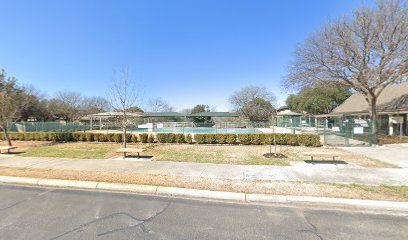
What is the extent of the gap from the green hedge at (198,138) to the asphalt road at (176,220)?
773cm

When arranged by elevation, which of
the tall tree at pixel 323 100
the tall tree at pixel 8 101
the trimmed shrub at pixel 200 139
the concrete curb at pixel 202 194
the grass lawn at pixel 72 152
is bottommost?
the concrete curb at pixel 202 194

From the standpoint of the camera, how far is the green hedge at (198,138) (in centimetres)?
1244

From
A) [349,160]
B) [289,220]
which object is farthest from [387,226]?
[349,160]

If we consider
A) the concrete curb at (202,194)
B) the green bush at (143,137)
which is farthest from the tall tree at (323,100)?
the concrete curb at (202,194)

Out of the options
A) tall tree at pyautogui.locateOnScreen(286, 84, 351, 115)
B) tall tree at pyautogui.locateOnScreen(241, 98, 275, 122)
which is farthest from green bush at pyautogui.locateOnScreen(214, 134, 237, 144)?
tall tree at pyautogui.locateOnScreen(286, 84, 351, 115)

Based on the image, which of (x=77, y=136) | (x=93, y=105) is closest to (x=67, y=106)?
(x=93, y=105)

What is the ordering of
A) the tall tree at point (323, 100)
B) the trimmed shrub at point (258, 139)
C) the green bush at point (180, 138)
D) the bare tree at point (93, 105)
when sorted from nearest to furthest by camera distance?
the trimmed shrub at point (258, 139) < the green bush at point (180, 138) < the tall tree at point (323, 100) < the bare tree at point (93, 105)

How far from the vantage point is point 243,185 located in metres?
5.21

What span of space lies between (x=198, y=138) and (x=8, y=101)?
12335 mm

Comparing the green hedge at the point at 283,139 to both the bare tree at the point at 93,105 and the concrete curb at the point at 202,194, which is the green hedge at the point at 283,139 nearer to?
the concrete curb at the point at 202,194

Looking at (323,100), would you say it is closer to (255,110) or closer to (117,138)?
(255,110)

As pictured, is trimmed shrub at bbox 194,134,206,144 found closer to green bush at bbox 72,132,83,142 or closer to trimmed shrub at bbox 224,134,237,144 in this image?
trimmed shrub at bbox 224,134,237,144

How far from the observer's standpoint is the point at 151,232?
3.23 meters

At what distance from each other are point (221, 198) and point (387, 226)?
303 centimetres
